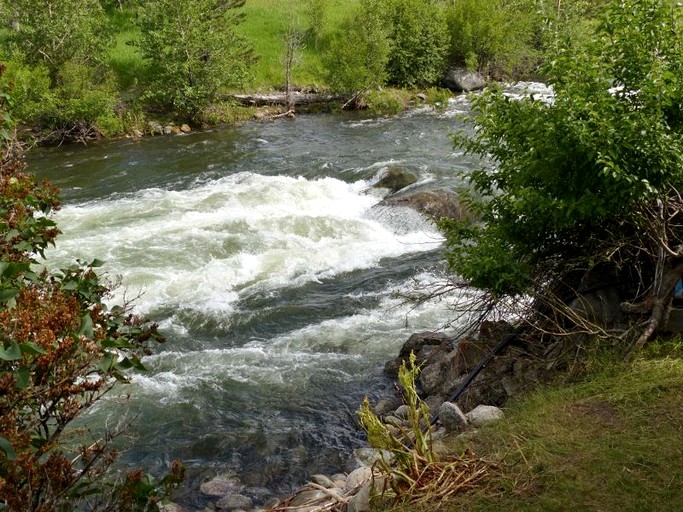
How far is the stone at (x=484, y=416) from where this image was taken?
6.00m

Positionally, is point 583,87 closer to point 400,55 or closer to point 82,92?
point 82,92

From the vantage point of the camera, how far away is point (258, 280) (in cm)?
1241

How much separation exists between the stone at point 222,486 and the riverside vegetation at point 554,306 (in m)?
1.37

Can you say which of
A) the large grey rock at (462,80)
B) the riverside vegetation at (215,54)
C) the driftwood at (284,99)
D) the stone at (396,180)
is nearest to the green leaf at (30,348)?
the stone at (396,180)

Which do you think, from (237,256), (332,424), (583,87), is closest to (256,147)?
(237,256)

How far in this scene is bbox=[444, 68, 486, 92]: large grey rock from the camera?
1334 inches

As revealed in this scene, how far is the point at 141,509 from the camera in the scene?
3605 millimetres

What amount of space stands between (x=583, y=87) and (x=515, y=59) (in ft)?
99.0

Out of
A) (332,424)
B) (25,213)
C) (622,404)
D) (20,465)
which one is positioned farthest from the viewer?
(332,424)

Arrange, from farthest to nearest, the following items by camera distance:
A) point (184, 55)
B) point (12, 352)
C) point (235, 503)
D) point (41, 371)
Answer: point (184, 55) < point (235, 503) < point (41, 371) < point (12, 352)

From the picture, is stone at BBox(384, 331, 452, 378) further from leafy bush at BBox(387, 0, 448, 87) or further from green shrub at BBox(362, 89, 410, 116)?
leafy bush at BBox(387, 0, 448, 87)

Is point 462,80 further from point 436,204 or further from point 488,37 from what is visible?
point 436,204

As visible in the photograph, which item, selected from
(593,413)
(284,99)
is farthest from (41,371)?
(284,99)

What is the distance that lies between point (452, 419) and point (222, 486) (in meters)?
2.74
